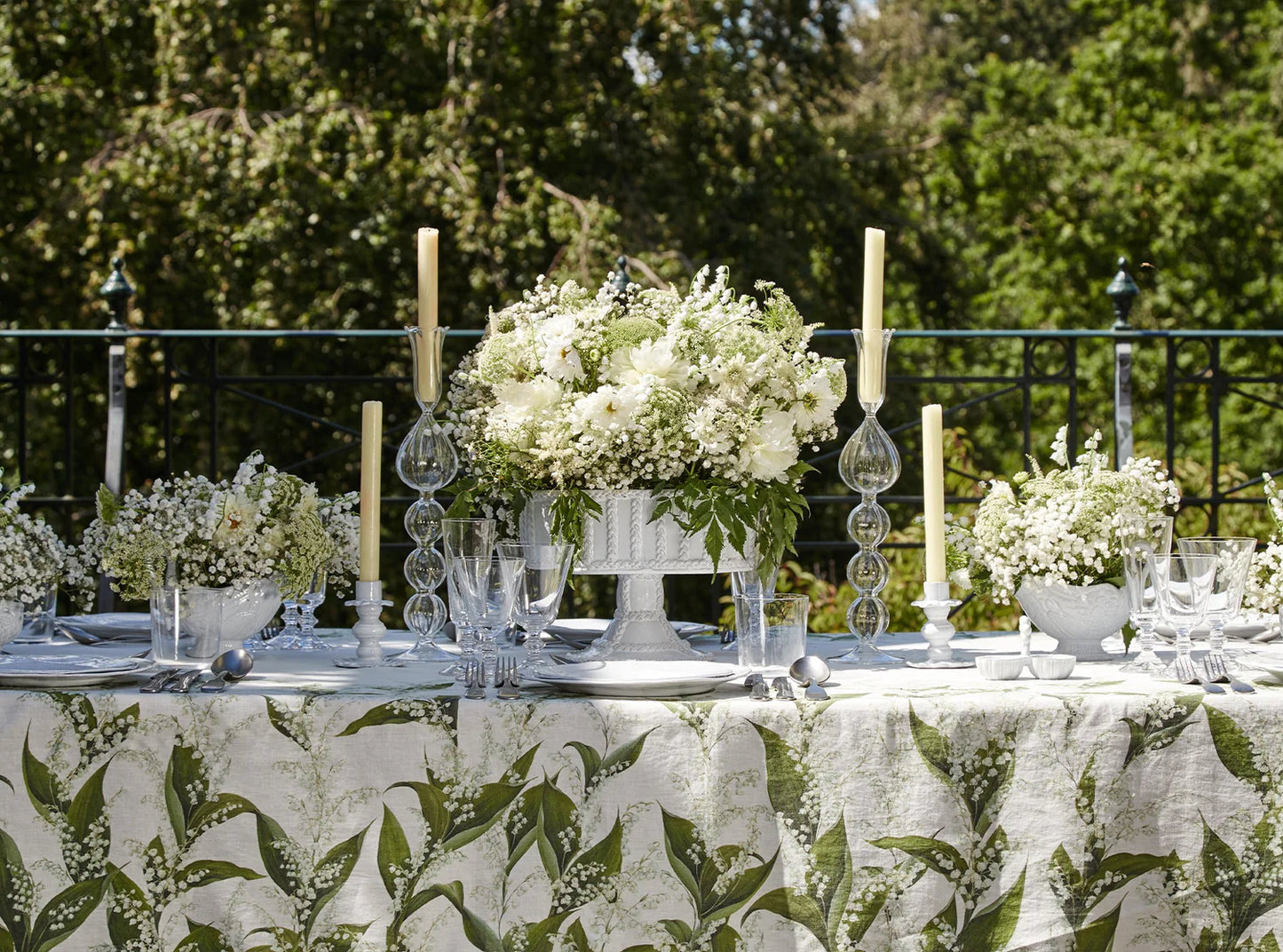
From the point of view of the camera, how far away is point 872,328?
6.14 ft

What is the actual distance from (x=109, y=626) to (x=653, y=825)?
3.35ft

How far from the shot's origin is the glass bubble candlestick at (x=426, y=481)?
6.23 feet

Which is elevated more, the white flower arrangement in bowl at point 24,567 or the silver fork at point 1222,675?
the white flower arrangement in bowl at point 24,567

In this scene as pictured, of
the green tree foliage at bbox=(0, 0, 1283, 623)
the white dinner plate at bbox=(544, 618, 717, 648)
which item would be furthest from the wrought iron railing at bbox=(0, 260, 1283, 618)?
the white dinner plate at bbox=(544, 618, 717, 648)

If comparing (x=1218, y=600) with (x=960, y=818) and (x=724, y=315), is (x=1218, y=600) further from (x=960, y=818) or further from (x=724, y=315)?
(x=724, y=315)

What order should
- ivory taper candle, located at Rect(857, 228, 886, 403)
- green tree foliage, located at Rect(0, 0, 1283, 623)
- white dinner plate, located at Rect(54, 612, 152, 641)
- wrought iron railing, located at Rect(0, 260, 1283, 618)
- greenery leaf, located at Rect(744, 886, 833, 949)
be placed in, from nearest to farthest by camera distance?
greenery leaf, located at Rect(744, 886, 833, 949) → ivory taper candle, located at Rect(857, 228, 886, 403) → white dinner plate, located at Rect(54, 612, 152, 641) → wrought iron railing, located at Rect(0, 260, 1283, 618) → green tree foliage, located at Rect(0, 0, 1283, 623)

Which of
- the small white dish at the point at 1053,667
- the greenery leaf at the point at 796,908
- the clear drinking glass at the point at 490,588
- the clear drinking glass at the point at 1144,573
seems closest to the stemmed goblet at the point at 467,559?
the clear drinking glass at the point at 490,588

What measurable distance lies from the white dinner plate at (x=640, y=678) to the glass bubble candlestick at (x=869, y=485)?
35cm

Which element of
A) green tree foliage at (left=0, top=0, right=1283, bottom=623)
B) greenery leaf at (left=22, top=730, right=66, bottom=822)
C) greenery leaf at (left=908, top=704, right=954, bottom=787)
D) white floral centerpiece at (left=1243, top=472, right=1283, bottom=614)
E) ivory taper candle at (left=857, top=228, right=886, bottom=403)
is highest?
green tree foliage at (left=0, top=0, right=1283, bottom=623)

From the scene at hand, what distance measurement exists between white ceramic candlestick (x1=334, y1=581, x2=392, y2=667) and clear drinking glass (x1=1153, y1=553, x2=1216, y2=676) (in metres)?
1.02

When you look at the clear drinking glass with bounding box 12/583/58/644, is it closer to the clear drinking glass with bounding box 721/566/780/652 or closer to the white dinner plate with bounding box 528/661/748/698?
the white dinner plate with bounding box 528/661/748/698

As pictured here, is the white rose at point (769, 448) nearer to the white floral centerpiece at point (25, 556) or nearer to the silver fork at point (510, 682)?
the silver fork at point (510, 682)

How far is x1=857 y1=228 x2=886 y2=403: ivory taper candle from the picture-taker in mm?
1875

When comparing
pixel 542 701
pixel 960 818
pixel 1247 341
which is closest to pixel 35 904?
pixel 542 701
